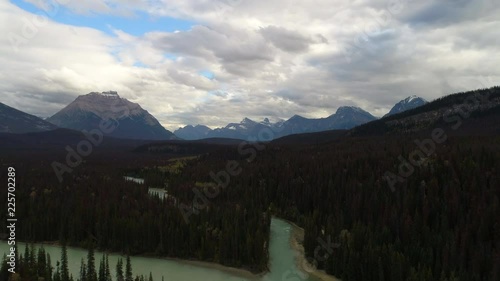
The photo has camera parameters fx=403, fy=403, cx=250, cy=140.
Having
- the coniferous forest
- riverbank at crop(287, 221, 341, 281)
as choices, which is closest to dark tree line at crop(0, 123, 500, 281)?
the coniferous forest

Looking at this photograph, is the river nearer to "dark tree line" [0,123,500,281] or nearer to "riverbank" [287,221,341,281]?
"riverbank" [287,221,341,281]

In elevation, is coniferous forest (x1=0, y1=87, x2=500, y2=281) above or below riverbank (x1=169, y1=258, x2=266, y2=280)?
above

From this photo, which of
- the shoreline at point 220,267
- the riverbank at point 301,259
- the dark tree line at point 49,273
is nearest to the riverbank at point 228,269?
the shoreline at point 220,267

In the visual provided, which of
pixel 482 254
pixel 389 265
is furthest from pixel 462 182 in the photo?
pixel 389 265

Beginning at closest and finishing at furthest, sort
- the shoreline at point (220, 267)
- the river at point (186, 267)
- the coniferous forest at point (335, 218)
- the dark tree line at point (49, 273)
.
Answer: the dark tree line at point (49, 273), the river at point (186, 267), the coniferous forest at point (335, 218), the shoreline at point (220, 267)

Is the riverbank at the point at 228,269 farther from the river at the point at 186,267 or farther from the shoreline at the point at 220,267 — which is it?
the river at the point at 186,267

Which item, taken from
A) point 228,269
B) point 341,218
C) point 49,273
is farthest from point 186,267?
point 341,218

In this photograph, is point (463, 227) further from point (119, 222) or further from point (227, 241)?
point (119, 222)
